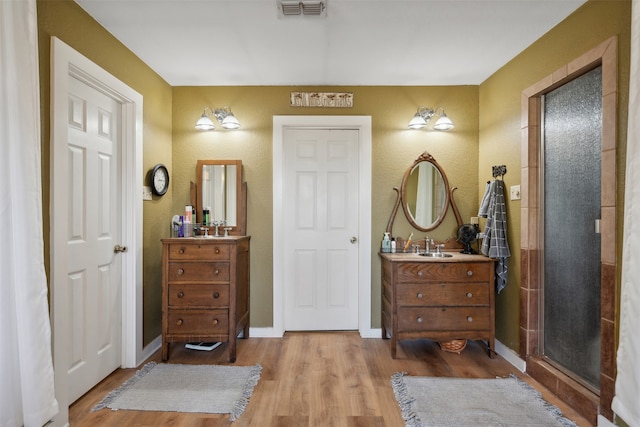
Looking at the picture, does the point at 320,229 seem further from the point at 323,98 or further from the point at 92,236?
the point at 92,236

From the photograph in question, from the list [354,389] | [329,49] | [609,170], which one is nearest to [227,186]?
[329,49]

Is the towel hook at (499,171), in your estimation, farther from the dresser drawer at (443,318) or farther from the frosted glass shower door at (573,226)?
the dresser drawer at (443,318)

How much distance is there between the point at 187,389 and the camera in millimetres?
2418

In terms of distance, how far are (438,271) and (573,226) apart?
98 cm

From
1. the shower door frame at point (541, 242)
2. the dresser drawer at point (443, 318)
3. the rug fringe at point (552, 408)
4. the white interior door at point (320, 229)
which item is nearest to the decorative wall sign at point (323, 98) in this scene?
the white interior door at point (320, 229)

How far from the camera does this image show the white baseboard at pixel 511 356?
2.71 m

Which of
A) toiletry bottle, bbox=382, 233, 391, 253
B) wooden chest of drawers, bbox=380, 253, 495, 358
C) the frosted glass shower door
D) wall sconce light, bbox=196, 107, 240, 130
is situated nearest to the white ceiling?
wall sconce light, bbox=196, 107, 240, 130

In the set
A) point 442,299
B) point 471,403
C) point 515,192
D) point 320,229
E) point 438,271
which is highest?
point 515,192

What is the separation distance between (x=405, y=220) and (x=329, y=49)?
1.67 meters

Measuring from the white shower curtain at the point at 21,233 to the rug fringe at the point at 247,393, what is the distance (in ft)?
3.02

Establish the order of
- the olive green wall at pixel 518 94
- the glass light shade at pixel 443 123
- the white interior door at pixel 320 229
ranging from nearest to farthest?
the olive green wall at pixel 518 94 < the glass light shade at pixel 443 123 < the white interior door at pixel 320 229

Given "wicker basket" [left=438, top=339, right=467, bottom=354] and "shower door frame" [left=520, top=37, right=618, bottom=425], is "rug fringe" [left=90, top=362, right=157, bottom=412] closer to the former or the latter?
"wicker basket" [left=438, top=339, right=467, bottom=354]

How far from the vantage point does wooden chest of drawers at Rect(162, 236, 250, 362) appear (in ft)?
9.29

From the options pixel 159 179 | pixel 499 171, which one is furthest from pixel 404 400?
pixel 159 179
